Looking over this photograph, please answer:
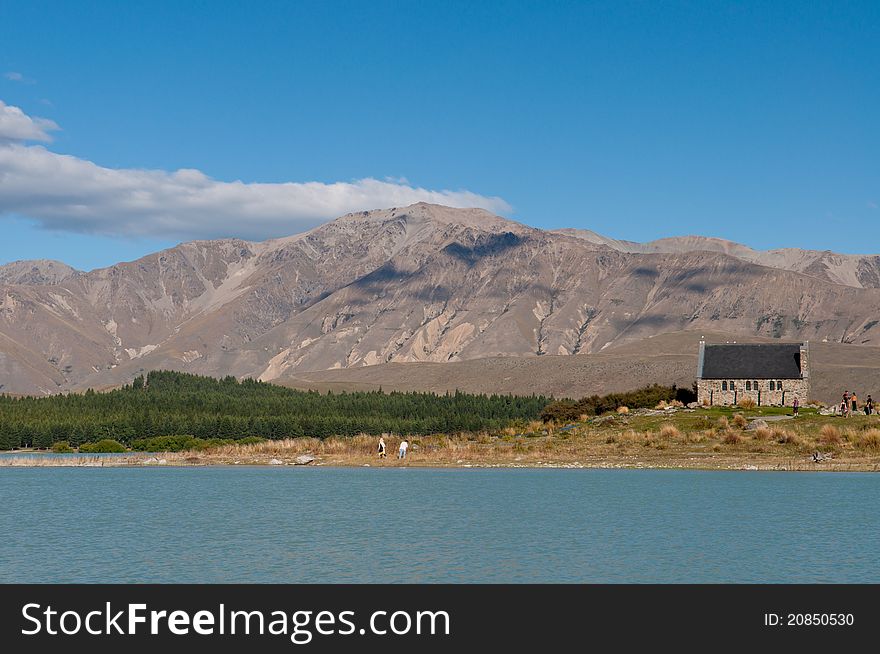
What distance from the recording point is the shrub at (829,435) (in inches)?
1984

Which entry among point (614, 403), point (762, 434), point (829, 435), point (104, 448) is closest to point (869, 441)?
point (829, 435)

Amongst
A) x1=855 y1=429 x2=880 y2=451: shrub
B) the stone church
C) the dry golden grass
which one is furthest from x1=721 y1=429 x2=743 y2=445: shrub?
the stone church

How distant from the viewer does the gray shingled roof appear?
72.5 metres

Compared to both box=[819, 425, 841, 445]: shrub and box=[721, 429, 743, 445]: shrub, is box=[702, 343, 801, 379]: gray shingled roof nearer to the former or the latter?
box=[721, 429, 743, 445]: shrub

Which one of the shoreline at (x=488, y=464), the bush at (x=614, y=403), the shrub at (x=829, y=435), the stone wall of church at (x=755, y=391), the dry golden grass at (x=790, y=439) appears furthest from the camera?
the bush at (x=614, y=403)

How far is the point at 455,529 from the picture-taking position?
28.1m

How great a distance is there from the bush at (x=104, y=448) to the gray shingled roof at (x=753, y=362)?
4576 centimetres

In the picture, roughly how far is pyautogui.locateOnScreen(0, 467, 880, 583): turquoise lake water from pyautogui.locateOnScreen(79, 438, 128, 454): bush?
39004 millimetres

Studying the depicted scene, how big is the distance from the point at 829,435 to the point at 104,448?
56353 mm

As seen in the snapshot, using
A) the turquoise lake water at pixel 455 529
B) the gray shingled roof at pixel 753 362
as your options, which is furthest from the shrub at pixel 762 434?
the gray shingled roof at pixel 753 362

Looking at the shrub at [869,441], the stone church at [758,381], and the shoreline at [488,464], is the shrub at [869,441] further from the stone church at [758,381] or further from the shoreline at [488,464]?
the stone church at [758,381]

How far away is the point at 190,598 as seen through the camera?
18734 mm

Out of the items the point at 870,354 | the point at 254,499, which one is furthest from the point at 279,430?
the point at 870,354

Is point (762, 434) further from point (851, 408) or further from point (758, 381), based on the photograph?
point (758, 381)
